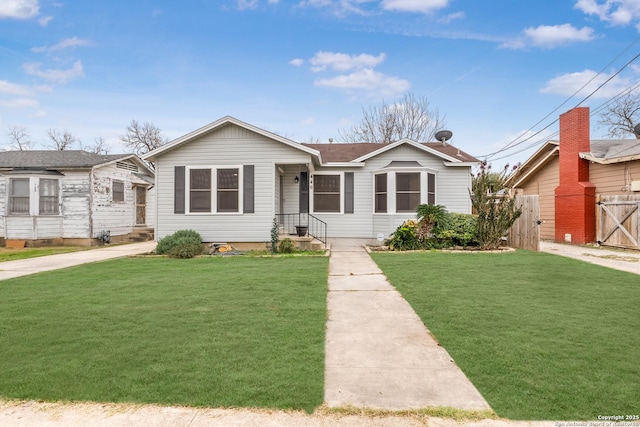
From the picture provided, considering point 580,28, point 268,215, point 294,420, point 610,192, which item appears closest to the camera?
point 294,420

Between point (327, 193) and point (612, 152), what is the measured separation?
11624mm

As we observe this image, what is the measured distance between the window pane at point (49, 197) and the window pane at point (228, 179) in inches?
333

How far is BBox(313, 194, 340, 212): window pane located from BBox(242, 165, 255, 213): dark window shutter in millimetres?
3174

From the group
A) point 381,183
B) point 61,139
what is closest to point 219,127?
point 381,183

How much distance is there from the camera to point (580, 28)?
15.1 meters

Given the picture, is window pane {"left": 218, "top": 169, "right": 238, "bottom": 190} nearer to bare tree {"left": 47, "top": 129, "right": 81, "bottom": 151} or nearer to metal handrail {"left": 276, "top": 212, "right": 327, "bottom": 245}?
metal handrail {"left": 276, "top": 212, "right": 327, "bottom": 245}

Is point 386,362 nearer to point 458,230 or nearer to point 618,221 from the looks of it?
point 458,230

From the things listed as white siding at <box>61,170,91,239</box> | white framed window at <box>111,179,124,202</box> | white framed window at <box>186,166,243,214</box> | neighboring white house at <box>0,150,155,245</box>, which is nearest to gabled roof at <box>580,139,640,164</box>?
white framed window at <box>186,166,243,214</box>

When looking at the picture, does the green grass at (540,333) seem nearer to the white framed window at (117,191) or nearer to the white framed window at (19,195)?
the white framed window at (117,191)

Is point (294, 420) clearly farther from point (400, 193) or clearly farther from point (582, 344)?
point (400, 193)

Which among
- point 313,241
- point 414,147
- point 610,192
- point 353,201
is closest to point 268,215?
point 313,241

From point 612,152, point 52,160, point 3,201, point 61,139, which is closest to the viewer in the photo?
point 612,152

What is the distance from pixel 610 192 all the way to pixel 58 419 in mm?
17049

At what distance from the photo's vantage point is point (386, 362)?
306 cm
